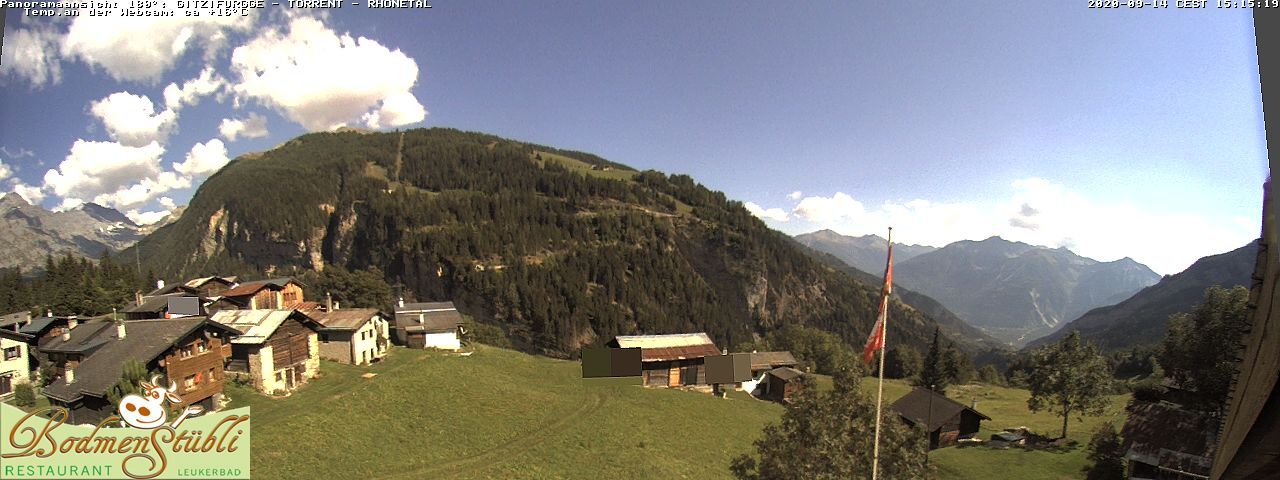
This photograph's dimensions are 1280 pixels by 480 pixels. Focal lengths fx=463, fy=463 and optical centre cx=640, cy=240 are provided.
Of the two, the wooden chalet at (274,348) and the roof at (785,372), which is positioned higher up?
the wooden chalet at (274,348)

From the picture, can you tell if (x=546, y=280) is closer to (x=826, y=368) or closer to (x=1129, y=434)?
(x=826, y=368)

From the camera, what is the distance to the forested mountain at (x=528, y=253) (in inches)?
5167

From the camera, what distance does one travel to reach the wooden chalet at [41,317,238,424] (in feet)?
80.5

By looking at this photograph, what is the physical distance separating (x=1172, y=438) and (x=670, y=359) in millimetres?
39181

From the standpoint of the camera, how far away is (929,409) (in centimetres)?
4706

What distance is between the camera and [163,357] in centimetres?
2684

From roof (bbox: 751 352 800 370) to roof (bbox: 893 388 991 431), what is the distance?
16862 millimetres

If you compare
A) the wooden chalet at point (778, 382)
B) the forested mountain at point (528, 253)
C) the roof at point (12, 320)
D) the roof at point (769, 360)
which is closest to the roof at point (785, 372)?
the wooden chalet at point (778, 382)

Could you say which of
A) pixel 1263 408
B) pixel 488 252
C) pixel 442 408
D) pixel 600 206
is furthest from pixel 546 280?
pixel 1263 408

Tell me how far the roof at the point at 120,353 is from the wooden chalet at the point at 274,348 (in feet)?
12.2

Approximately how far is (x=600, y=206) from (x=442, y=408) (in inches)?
6116

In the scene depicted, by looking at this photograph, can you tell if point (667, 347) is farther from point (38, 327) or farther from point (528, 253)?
point (528, 253)

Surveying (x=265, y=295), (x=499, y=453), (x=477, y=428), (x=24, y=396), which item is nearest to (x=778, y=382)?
(x=477, y=428)

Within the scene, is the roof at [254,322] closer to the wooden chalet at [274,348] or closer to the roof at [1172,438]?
the wooden chalet at [274,348]
